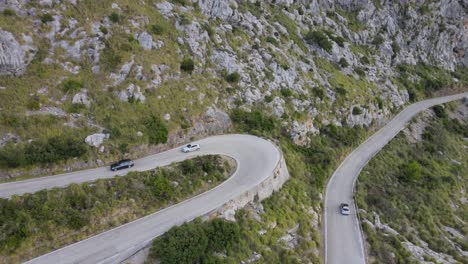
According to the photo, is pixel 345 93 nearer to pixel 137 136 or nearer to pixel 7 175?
pixel 137 136

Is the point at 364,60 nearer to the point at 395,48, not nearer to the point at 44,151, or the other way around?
the point at 395,48

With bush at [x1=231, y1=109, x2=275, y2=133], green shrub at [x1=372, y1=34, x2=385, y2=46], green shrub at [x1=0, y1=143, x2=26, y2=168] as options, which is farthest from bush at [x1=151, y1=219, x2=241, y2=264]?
green shrub at [x1=372, y1=34, x2=385, y2=46]

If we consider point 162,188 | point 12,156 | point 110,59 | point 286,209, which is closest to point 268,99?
point 286,209

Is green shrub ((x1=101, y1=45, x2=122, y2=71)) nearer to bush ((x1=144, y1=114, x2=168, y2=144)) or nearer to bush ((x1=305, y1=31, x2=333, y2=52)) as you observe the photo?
bush ((x1=144, y1=114, x2=168, y2=144))

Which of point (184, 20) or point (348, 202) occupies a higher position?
point (184, 20)

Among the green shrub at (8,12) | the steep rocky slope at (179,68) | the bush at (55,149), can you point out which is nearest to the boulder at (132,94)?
the steep rocky slope at (179,68)

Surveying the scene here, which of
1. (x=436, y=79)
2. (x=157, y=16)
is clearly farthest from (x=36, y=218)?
(x=436, y=79)
